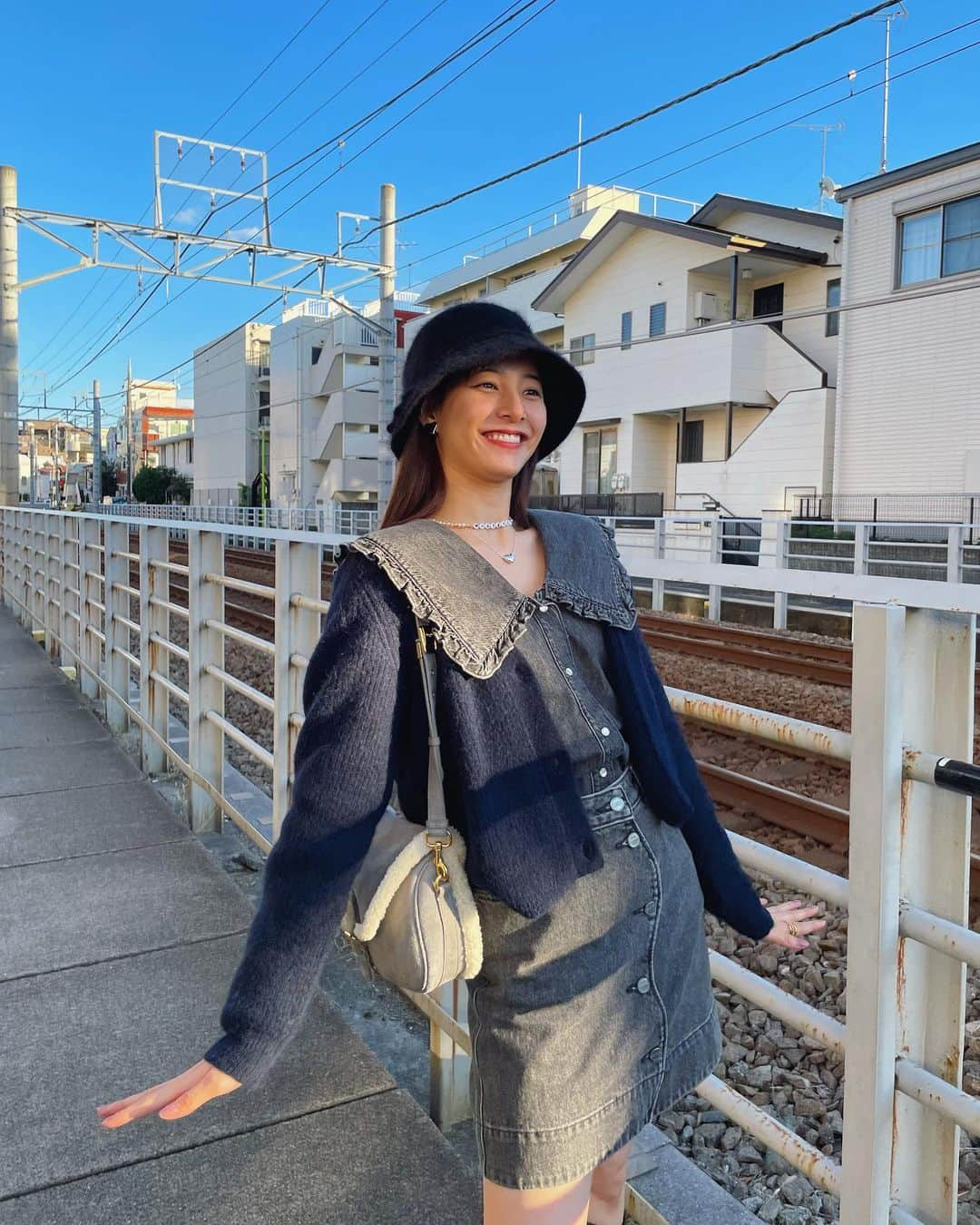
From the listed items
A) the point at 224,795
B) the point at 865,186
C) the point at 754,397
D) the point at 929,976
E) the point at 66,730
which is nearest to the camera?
the point at 929,976

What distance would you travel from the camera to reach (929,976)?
4.97 feet

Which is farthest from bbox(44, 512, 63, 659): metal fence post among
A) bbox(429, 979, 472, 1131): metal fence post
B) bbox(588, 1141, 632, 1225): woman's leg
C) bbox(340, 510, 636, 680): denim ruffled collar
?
bbox(588, 1141, 632, 1225): woman's leg

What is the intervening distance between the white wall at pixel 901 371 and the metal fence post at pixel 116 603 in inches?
639

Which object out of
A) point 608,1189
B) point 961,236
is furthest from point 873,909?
point 961,236

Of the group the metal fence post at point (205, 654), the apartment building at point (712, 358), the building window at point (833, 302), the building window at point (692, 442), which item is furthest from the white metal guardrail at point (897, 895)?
the building window at point (692, 442)

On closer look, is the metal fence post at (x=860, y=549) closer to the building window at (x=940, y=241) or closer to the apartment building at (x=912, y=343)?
the apartment building at (x=912, y=343)

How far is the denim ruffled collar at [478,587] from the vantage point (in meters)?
1.46

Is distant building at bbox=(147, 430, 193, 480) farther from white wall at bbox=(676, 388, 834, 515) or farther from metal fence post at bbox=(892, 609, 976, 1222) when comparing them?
metal fence post at bbox=(892, 609, 976, 1222)

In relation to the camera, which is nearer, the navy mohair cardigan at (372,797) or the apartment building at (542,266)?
the navy mohair cardigan at (372,797)

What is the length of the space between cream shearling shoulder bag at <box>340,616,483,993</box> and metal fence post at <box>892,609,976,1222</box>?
65cm

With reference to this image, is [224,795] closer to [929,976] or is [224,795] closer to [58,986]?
[58,986]

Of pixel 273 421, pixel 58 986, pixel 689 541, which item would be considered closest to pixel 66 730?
pixel 58 986

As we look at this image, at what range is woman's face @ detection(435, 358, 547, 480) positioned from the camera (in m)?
1.66

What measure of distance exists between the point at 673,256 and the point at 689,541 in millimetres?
8974
